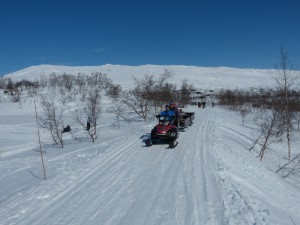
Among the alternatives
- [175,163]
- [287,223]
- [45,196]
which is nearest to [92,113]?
[175,163]

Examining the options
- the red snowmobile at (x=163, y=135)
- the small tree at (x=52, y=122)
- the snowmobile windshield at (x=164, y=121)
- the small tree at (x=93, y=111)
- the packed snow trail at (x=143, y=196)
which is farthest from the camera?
the small tree at (x=93, y=111)

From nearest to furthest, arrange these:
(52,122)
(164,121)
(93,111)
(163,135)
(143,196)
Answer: (143,196) → (163,135) → (164,121) → (93,111) → (52,122)

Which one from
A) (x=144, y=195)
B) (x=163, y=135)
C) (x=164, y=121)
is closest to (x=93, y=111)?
(x=164, y=121)

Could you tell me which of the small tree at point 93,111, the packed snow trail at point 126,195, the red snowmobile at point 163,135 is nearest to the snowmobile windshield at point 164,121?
the red snowmobile at point 163,135

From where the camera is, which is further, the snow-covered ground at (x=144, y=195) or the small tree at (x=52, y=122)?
the small tree at (x=52, y=122)

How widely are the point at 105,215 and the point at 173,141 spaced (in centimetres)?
680

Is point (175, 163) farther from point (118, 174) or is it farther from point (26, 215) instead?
point (26, 215)

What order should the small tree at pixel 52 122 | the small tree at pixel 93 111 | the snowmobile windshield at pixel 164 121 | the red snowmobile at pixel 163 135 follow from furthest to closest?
the small tree at pixel 93 111
the small tree at pixel 52 122
the snowmobile windshield at pixel 164 121
the red snowmobile at pixel 163 135

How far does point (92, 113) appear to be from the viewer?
20688 mm

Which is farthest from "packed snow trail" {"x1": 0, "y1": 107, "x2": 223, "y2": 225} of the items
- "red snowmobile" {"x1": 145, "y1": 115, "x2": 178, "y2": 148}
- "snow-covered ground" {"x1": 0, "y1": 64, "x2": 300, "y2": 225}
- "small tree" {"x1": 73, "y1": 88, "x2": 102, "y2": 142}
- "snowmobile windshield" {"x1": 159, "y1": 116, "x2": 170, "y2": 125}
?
"small tree" {"x1": 73, "y1": 88, "x2": 102, "y2": 142}

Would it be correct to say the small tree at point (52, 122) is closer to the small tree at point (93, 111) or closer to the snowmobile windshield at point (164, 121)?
the small tree at point (93, 111)

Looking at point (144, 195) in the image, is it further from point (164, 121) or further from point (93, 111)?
point (93, 111)

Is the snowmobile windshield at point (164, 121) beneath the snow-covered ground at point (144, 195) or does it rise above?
above

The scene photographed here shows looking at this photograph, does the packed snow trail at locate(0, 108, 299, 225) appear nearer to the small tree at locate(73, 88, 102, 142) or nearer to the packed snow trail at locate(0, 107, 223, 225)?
the packed snow trail at locate(0, 107, 223, 225)
